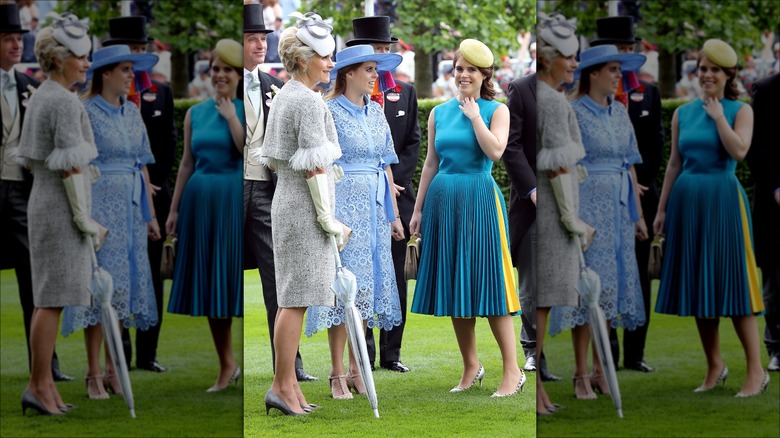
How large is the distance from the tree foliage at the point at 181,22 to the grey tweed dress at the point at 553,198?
3.14 ft

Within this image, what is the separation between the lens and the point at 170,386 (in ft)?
11.2

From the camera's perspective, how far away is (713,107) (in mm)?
3398

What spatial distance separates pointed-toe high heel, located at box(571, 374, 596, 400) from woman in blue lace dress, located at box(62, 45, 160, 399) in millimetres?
1294

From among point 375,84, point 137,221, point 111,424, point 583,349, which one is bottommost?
point 111,424

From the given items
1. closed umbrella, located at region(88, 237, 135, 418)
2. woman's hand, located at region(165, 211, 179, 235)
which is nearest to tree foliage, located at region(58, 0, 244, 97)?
woman's hand, located at region(165, 211, 179, 235)

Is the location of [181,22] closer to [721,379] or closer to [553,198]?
[553,198]

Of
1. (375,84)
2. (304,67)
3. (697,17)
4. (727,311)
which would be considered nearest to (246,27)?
(304,67)

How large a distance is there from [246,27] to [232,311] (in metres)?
1.13

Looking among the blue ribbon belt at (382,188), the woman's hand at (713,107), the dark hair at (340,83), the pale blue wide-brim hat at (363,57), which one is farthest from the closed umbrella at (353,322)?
the woman's hand at (713,107)

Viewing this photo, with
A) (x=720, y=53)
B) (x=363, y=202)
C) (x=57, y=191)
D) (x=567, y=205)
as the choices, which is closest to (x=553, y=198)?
(x=567, y=205)

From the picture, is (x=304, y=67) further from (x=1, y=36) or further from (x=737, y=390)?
(x=737, y=390)

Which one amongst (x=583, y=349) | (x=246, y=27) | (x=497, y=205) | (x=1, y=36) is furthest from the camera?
(x=497, y=205)

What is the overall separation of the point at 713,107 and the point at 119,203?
1829 mm

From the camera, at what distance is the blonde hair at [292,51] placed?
412 centimetres
